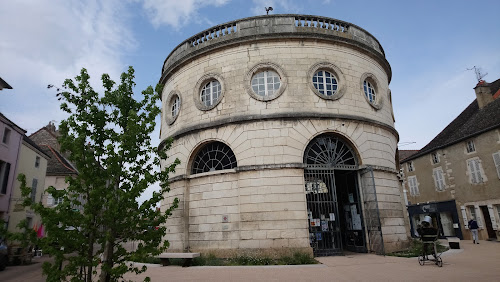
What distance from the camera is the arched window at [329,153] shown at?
437 inches

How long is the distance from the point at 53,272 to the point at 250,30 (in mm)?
10436

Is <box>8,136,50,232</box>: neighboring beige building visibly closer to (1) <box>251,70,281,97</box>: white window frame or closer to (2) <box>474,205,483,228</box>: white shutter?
(1) <box>251,70,281,97</box>: white window frame

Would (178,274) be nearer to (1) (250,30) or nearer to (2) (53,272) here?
(2) (53,272)

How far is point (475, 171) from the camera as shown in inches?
756

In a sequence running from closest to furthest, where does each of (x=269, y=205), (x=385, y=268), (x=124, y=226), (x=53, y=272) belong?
1. (x=53, y=272)
2. (x=124, y=226)
3. (x=385, y=268)
4. (x=269, y=205)

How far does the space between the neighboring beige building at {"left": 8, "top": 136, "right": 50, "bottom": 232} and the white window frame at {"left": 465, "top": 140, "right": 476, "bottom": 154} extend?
26.6 m

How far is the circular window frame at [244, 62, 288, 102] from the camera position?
11.2m

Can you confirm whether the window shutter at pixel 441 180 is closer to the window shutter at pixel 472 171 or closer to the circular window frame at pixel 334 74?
the window shutter at pixel 472 171

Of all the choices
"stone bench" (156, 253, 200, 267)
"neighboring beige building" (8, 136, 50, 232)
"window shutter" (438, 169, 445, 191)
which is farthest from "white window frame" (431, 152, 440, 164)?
"neighboring beige building" (8, 136, 50, 232)

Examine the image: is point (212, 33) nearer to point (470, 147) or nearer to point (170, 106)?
point (170, 106)

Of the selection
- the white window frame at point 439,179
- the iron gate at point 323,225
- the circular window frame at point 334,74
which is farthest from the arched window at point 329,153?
the white window frame at point 439,179

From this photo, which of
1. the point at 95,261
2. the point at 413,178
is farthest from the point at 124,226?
the point at 413,178

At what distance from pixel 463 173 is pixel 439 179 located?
2571 mm

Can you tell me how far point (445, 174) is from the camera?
72.5 feet
